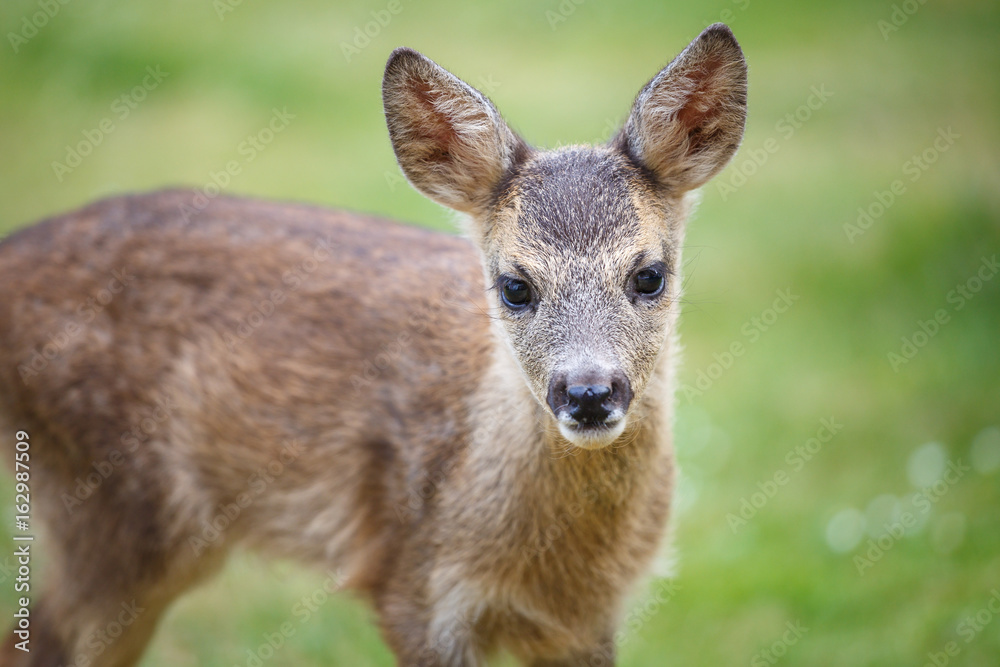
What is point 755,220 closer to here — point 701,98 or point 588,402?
point 701,98

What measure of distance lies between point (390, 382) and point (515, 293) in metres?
1.15

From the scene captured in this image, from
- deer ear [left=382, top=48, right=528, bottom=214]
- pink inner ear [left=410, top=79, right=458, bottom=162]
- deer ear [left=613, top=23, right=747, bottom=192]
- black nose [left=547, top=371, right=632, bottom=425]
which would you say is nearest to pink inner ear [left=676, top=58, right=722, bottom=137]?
deer ear [left=613, top=23, right=747, bottom=192]

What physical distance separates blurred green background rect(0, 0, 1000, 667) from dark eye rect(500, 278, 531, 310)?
100 centimetres

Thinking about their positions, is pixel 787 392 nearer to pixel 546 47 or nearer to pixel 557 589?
pixel 557 589

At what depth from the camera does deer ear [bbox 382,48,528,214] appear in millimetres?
4164

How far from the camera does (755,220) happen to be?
9.84 meters

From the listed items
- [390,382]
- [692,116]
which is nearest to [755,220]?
[692,116]

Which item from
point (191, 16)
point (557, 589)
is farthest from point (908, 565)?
point (191, 16)

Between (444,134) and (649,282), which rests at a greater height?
(649,282)

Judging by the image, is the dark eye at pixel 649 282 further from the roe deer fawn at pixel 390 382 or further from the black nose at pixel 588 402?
the black nose at pixel 588 402

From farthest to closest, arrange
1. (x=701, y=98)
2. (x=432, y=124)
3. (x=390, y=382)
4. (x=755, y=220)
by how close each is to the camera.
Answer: (x=755, y=220)
(x=390, y=382)
(x=432, y=124)
(x=701, y=98)

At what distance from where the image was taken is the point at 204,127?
1136 centimetres

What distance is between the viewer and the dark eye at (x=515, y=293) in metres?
3.93

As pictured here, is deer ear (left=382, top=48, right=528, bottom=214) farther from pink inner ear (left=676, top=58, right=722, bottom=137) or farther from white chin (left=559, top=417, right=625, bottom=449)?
white chin (left=559, top=417, right=625, bottom=449)
